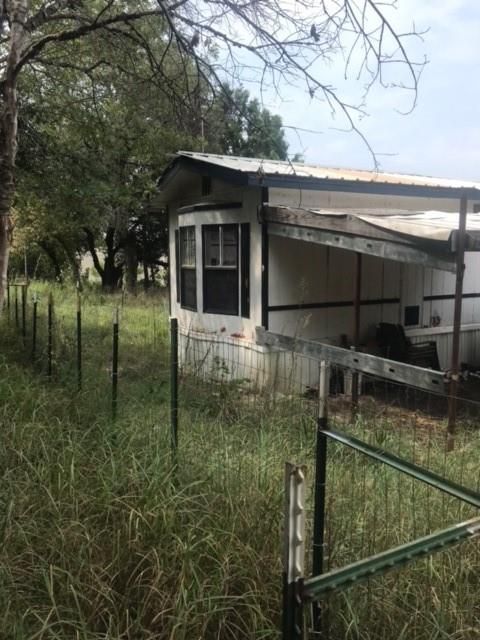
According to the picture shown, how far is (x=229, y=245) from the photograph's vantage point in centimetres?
880

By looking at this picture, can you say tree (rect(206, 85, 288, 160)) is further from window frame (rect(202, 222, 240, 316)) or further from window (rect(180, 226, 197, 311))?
window (rect(180, 226, 197, 311))

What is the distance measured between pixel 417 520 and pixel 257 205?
19.6 feet

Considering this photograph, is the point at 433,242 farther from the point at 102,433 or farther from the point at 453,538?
the point at 453,538

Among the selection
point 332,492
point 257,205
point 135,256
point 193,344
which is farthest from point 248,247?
point 135,256

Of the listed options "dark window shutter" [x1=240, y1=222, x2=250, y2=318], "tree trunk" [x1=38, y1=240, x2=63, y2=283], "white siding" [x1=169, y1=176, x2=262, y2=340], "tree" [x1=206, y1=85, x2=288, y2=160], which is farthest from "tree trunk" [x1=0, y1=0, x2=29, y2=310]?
"tree trunk" [x1=38, y1=240, x2=63, y2=283]

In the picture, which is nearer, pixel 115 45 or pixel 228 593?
pixel 228 593

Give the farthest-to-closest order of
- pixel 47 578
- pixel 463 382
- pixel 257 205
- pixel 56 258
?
pixel 56 258, pixel 463 382, pixel 257 205, pixel 47 578

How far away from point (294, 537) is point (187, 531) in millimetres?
1216

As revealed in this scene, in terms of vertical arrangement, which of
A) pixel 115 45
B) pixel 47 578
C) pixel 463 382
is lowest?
pixel 463 382

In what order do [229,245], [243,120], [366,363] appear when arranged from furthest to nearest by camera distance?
[229,245]
[366,363]
[243,120]

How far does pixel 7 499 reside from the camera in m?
2.84

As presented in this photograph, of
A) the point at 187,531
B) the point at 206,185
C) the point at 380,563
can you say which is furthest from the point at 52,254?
the point at 380,563

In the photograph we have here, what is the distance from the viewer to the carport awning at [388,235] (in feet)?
18.5

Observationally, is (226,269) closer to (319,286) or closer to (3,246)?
(319,286)
